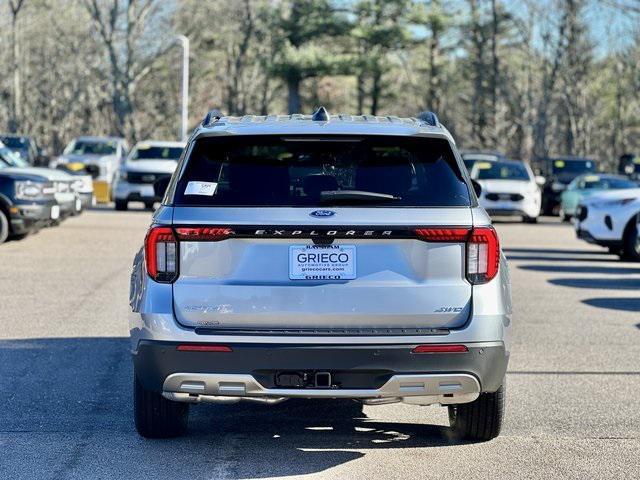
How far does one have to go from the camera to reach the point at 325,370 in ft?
20.2

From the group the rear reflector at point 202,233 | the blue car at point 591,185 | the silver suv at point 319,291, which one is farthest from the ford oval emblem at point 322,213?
the blue car at point 591,185

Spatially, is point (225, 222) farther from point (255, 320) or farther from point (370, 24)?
point (370, 24)

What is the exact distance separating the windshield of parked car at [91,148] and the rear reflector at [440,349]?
101 ft

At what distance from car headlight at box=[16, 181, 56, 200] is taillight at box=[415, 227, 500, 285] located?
Answer: 14471 millimetres

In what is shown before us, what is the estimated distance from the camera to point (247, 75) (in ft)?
257

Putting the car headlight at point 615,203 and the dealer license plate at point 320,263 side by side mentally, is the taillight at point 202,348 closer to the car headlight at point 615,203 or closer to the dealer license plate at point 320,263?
the dealer license plate at point 320,263

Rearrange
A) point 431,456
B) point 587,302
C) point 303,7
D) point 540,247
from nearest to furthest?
point 431,456, point 587,302, point 540,247, point 303,7

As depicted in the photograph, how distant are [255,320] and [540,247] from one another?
1802 cm

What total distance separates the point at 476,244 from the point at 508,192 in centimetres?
2509

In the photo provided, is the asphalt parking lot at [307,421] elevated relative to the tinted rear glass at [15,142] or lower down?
lower down

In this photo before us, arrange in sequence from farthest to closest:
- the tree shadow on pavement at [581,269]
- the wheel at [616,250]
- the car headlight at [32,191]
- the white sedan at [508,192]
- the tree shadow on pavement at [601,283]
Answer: the white sedan at [508,192] → the wheel at [616,250] → the car headlight at [32,191] → the tree shadow on pavement at [581,269] → the tree shadow on pavement at [601,283]

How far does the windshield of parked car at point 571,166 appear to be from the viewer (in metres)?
38.8

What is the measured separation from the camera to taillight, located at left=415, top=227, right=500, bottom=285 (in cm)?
621

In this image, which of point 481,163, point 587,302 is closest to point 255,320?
point 587,302
